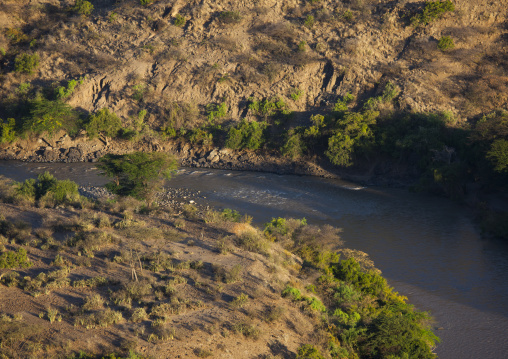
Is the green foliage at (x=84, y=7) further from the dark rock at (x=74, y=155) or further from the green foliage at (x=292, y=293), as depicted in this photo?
the green foliage at (x=292, y=293)

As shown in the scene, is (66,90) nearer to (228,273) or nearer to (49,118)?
(49,118)

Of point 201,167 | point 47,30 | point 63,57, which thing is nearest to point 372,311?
point 201,167

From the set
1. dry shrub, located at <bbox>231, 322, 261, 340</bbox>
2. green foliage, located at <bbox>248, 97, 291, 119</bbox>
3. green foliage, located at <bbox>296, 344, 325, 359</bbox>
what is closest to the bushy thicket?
green foliage, located at <bbox>296, 344, 325, 359</bbox>

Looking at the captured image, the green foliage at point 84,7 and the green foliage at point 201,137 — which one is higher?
the green foliage at point 84,7

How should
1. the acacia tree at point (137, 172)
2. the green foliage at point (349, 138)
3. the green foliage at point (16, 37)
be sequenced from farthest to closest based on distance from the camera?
1. the green foliage at point (16, 37)
2. the green foliage at point (349, 138)
3. the acacia tree at point (137, 172)

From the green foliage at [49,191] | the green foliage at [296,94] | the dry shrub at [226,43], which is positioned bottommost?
the green foliage at [49,191]

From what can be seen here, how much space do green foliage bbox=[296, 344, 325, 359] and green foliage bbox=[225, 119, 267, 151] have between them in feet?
78.6

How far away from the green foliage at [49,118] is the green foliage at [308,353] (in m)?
29.5

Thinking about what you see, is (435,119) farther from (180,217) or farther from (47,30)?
(47,30)

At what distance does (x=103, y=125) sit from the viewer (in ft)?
120

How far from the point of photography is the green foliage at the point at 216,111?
122 feet

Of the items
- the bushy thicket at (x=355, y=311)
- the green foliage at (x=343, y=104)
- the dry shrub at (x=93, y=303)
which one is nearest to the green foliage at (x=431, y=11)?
the green foliage at (x=343, y=104)

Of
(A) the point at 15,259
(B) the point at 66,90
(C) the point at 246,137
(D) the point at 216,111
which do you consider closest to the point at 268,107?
(C) the point at 246,137

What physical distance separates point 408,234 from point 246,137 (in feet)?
50.9
